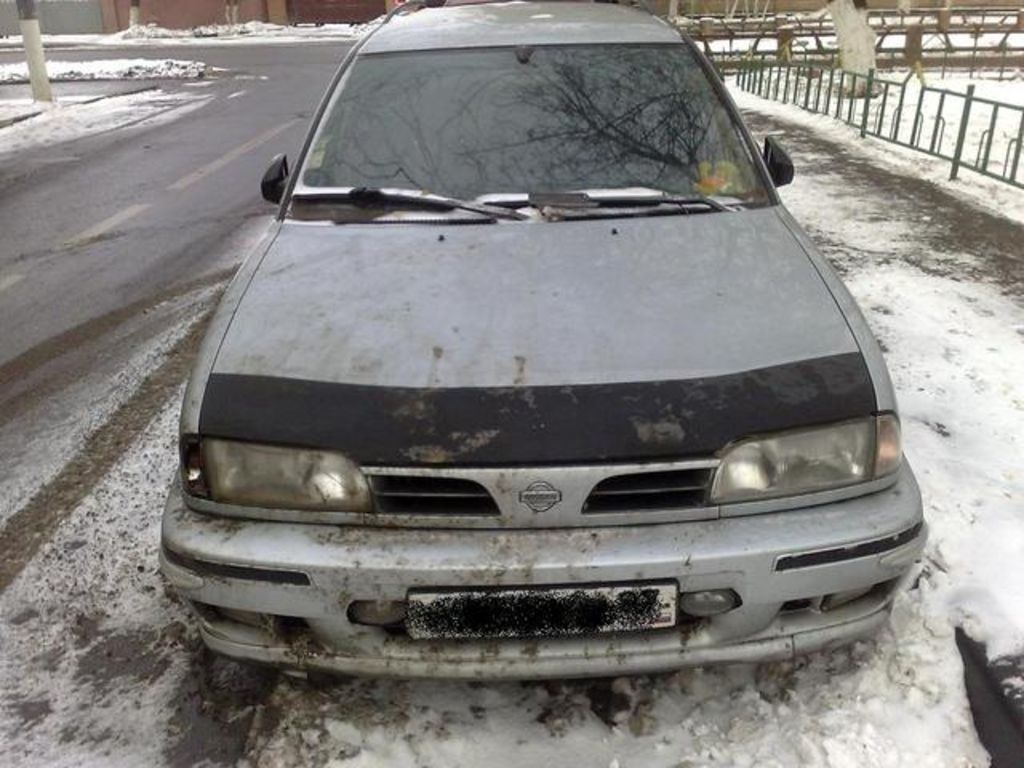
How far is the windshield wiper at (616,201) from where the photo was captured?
9.52ft

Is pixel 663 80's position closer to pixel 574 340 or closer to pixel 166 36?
pixel 574 340

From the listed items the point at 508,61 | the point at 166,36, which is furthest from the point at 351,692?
the point at 166,36

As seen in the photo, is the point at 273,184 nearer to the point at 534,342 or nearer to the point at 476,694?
the point at 534,342

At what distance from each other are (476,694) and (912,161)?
28.1 feet

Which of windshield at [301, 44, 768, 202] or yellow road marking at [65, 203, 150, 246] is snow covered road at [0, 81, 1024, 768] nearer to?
windshield at [301, 44, 768, 202]

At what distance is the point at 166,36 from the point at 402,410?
116ft

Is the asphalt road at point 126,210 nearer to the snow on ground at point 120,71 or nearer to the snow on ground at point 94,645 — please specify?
the snow on ground at point 94,645

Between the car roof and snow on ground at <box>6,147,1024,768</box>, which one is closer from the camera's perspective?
snow on ground at <box>6,147,1024,768</box>

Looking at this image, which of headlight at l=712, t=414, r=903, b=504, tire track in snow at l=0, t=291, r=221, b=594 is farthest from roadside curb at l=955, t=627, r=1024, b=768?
tire track in snow at l=0, t=291, r=221, b=594

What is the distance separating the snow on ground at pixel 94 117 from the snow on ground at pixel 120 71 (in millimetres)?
3723

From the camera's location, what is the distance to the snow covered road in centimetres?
221

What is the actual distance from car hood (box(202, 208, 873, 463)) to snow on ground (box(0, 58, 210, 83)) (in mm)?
19295

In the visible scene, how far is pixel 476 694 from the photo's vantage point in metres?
2.38

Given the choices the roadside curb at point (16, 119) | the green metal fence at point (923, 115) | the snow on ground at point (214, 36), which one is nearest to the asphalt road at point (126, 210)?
the roadside curb at point (16, 119)
